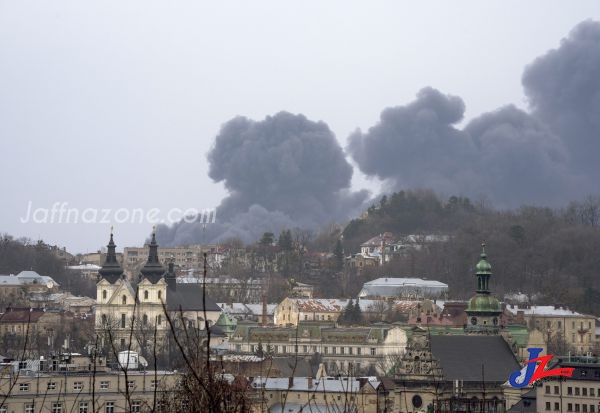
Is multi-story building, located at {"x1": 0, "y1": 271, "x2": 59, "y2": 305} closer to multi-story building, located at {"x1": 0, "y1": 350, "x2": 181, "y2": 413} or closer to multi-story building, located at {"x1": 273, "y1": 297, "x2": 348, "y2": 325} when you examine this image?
multi-story building, located at {"x1": 273, "y1": 297, "x2": 348, "y2": 325}

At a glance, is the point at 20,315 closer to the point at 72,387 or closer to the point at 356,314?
the point at 356,314

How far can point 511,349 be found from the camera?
229 feet

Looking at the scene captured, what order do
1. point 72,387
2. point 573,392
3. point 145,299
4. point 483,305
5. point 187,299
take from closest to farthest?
1. point 72,387
2. point 573,392
3. point 483,305
4. point 145,299
5. point 187,299

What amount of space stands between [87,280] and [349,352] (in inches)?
2749

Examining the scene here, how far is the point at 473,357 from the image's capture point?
67.7 metres

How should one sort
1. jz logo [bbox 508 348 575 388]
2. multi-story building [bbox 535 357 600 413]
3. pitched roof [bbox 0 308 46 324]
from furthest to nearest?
pitched roof [bbox 0 308 46 324]
jz logo [bbox 508 348 575 388]
multi-story building [bbox 535 357 600 413]

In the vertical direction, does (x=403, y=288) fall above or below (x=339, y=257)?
below

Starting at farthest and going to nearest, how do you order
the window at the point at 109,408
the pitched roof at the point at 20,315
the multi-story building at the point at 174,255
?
1. the multi-story building at the point at 174,255
2. the pitched roof at the point at 20,315
3. the window at the point at 109,408

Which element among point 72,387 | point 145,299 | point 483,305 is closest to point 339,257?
point 145,299

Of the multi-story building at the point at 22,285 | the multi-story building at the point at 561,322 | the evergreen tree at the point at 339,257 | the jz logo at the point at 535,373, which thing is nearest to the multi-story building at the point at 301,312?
the multi-story building at the point at 561,322

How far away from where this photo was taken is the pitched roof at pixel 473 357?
216ft

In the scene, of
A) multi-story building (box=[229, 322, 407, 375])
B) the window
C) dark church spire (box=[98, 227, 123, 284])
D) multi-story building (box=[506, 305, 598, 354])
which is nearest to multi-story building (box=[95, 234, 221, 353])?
dark church spire (box=[98, 227, 123, 284])

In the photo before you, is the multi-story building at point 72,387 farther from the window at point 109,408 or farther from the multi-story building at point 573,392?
the multi-story building at point 573,392

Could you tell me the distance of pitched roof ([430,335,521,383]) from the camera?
6569 cm
